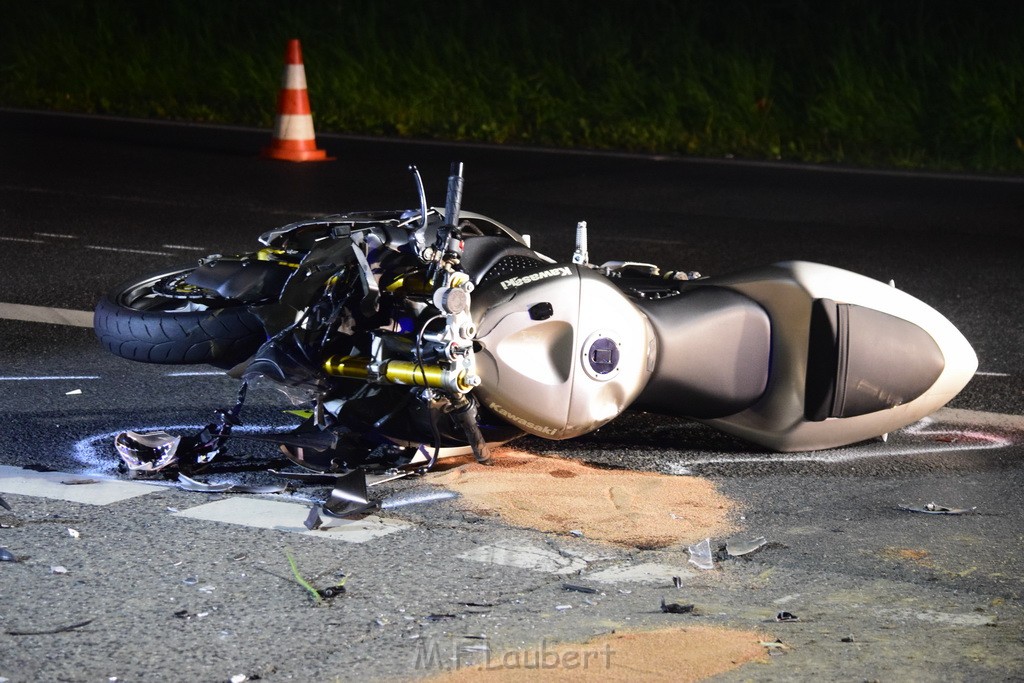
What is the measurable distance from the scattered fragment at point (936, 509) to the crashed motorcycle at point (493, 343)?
533 mm

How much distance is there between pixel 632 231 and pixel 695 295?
226 inches

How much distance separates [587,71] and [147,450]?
1500cm

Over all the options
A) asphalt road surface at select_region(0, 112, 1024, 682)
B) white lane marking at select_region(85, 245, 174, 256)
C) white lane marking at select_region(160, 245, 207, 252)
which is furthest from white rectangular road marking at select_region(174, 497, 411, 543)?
white lane marking at select_region(160, 245, 207, 252)

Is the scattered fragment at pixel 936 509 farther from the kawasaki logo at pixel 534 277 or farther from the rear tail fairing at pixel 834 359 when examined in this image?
the kawasaki logo at pixel 534 277

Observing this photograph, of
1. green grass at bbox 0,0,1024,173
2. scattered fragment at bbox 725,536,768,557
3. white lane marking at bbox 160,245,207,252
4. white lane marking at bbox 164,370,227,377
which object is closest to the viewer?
scattered fragment at bbox 725,536,768,557

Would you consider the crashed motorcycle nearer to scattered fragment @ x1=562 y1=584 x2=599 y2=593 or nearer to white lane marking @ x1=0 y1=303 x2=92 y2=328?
scattered fragment @ x1=562 y1=584 x2=599 y2=593

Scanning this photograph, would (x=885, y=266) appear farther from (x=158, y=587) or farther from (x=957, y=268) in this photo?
(x=158, y=587)

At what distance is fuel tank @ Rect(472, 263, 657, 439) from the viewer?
194 inches

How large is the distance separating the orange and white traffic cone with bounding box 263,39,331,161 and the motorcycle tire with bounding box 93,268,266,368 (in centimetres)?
941

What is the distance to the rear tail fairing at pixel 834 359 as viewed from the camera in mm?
5395

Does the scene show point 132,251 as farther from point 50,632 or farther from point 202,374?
point 50,632

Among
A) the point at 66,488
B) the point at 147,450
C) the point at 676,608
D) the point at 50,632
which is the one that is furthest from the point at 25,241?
the point at 676,608

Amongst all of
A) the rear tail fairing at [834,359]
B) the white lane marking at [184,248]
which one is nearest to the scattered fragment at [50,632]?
the rear tail fairing at [834,359]

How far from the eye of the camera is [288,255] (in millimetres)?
5664
